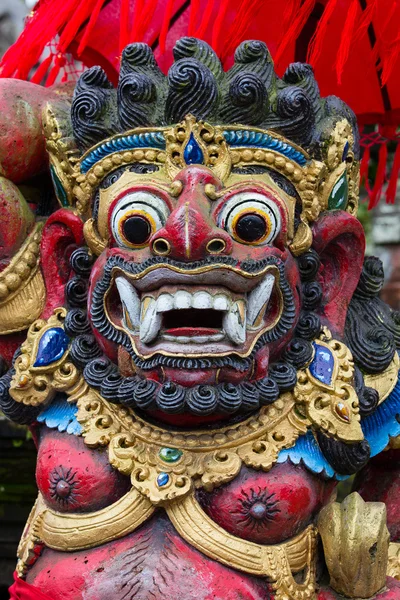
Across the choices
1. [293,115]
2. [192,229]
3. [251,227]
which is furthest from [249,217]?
[293,115]

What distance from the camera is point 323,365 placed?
2064 mm

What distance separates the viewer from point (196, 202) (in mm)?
1919

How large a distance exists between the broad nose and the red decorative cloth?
0.79 meters

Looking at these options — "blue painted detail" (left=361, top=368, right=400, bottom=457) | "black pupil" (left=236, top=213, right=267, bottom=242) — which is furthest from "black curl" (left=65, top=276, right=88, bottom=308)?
"blue painted detail" (left=361, top=368, right=400, bottom=457)

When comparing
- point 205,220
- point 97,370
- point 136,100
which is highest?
point 136,100

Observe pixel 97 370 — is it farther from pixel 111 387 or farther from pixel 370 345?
pixel 370 345

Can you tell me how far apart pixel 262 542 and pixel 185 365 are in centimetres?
43

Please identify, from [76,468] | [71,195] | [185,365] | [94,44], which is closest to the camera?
[185,365]

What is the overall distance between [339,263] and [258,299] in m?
0.32

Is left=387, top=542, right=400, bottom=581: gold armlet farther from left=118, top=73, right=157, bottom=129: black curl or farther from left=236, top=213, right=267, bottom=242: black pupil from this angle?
left=118, top=73, right=157, bottom=129: black curl

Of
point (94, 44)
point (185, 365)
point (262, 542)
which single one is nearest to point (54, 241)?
point (185, 365)

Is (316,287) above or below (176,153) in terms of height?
below

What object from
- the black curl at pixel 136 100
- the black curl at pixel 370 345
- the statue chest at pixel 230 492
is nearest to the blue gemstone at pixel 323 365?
the black curl at pixel 370 345

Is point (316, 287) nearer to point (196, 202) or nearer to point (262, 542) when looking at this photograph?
point (196, 202)
